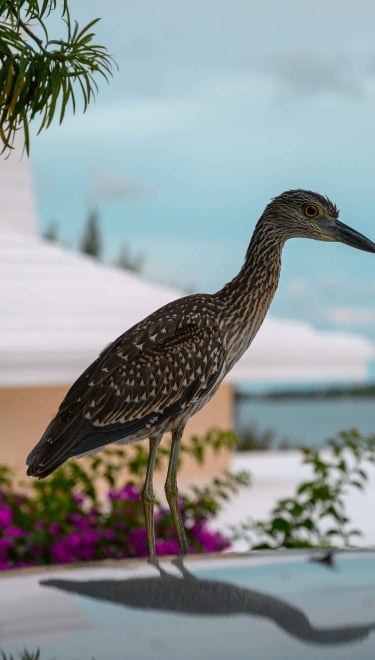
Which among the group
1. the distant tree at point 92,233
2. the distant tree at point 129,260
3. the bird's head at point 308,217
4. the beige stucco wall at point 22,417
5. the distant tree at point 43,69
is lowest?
the beige stucco wall at point 22,417

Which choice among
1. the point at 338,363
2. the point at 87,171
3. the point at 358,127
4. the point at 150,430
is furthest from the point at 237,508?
the point at 87,171

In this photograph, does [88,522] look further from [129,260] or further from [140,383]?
[129,260]

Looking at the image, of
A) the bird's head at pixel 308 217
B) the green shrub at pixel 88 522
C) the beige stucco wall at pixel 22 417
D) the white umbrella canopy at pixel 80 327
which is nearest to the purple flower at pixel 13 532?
the green shrub at pixel 88 522

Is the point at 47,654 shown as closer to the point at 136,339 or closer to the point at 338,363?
the point at 136,339

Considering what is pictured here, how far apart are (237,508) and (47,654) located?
797cm

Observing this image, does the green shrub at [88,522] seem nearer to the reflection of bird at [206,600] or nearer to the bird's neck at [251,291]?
the bird's neck at [251,291]

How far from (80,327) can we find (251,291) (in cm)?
573

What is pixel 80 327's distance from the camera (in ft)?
27.2

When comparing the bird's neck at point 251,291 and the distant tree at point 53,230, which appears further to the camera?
the distant tree at point 53,230

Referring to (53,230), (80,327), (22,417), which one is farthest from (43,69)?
(53,230)

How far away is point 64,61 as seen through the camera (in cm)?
252

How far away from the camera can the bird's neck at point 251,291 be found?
2562 millimetres

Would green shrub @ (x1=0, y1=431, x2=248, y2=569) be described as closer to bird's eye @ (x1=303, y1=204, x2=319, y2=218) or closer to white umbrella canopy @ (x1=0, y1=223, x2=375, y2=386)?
bird's eye @ (x1=303, y1=204, x2=319, y2=218)

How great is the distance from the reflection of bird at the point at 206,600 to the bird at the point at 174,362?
115 cm
